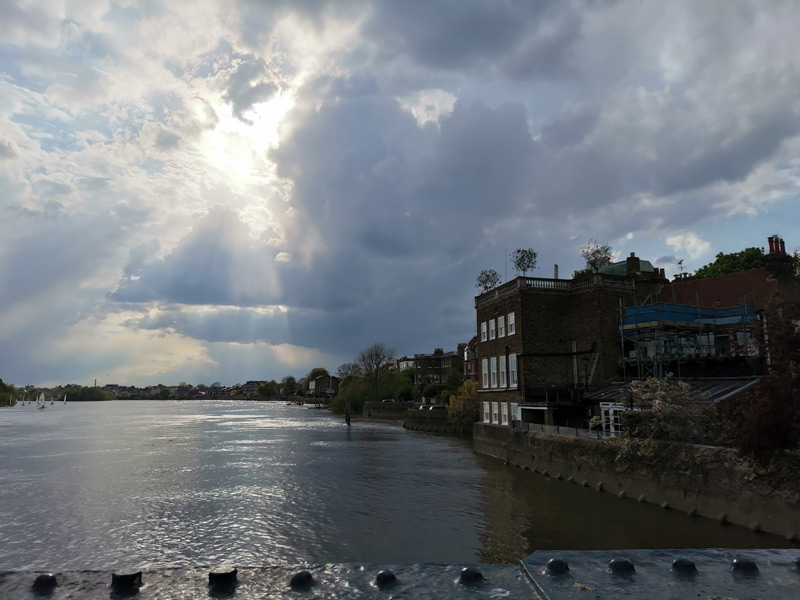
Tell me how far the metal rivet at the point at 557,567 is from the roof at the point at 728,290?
108 ft

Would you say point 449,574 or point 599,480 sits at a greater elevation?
point 449,574

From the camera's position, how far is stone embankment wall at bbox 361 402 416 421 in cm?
10366

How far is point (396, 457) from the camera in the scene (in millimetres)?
43656

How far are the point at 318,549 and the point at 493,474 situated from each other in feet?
55.3

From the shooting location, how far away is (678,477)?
68.8ft

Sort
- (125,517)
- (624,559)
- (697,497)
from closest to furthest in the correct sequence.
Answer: (624,559)
(697,497)
(125,517)

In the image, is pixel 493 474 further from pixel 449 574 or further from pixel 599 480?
pixel 449 574

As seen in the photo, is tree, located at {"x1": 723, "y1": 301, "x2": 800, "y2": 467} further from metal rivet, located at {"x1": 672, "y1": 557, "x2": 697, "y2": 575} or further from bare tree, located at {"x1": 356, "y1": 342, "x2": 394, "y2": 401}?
bare tree, located at {"x1": 356, "y1": 342, "x2": 394, "y2": 401}

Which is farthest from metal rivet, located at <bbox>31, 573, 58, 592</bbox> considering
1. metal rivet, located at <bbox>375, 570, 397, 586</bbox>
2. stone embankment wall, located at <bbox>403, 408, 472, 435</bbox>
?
stone embankment wall, located at <bbox>403, 408, 472, 435</bbox>

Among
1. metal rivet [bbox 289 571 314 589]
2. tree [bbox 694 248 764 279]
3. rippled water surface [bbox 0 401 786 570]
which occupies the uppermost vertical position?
tree [bbox 694 248 764 279]

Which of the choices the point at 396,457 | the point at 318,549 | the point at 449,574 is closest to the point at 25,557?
the point at 318,549

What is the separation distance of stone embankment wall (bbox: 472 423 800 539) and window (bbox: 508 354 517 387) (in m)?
7.63

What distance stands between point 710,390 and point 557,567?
26.7m

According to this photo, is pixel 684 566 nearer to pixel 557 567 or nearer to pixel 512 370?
pixel 557 567
